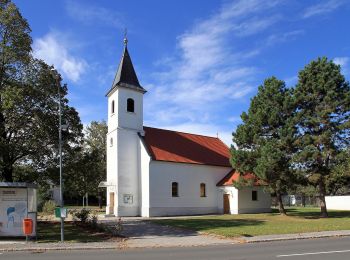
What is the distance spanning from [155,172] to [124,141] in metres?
4.47

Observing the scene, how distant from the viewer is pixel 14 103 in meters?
22.8

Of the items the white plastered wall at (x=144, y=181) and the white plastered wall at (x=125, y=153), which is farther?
the white plastered wall at (x=125, y=153)

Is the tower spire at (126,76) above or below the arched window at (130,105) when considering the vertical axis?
above

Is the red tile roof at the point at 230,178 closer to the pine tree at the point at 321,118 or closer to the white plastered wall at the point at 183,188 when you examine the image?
the white plastered wall at the point at 183,188

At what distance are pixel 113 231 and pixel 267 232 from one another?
820cm

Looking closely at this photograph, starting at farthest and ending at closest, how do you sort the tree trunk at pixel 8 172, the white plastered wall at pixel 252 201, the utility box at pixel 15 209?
the white plastered wall at pixel 252 201
the tree trunk at pixel 8 172
the utility box at pixel 15 209

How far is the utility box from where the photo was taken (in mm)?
19500

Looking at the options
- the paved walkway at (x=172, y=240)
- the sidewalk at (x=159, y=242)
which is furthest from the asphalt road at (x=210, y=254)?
the paved walkway at (x=172, y=240)

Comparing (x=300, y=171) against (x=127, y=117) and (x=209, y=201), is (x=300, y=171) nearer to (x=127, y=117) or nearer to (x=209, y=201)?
(x=209, y=201)

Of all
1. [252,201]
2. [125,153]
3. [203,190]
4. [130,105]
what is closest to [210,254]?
[125,153]

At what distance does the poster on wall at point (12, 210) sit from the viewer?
1952 centimetres

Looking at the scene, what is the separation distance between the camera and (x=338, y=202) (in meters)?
54.2

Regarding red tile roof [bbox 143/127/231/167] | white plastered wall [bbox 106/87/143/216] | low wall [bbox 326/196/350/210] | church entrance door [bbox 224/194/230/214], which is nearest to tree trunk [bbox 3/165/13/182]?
white plastered wall [bbox 106/87/143/216]

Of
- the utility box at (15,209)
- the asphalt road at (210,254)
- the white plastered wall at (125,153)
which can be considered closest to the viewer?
the asphalt road at (210,254)
